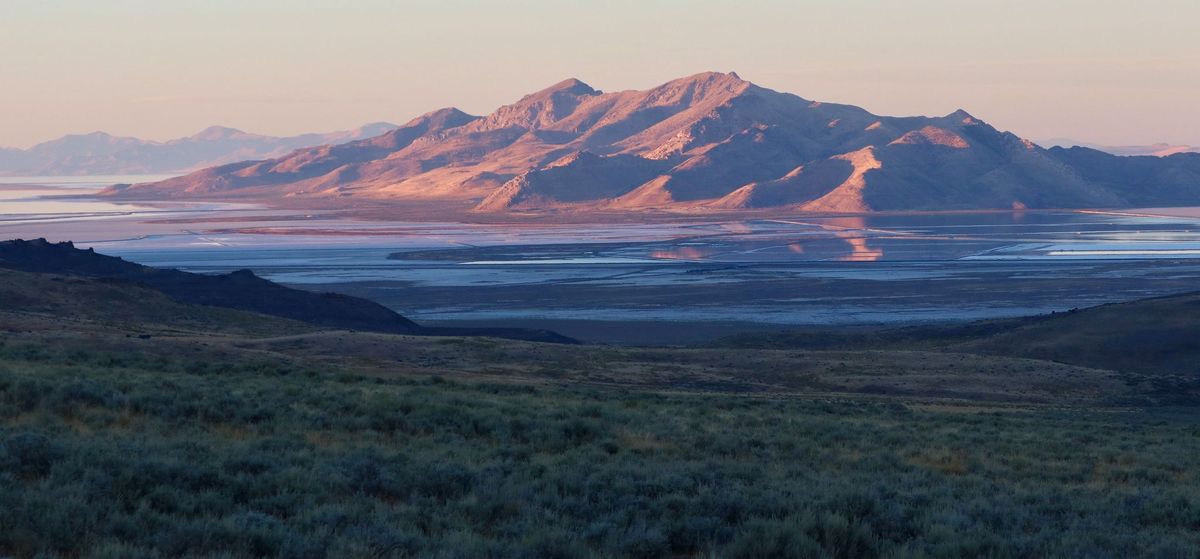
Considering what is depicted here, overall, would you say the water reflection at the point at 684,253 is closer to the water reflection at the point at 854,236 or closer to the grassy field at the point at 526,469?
the water reflection at the point at 854,236

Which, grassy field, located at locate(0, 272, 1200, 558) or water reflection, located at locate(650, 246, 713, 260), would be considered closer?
grassy field, located at locate(0, 272, 1200, 558)

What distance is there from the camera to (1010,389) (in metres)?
31.2

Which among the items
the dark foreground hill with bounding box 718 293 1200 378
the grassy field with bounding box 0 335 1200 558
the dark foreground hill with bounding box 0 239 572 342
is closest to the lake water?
the dark foreground hill with bounding box 0 239 572 342

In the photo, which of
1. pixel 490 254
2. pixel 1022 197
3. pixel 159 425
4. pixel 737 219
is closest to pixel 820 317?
pixel 490 254

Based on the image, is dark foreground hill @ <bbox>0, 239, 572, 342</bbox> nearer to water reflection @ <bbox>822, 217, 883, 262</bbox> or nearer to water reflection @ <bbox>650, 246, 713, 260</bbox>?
water reflection @ <bbox>650, 246, 713, 260</bbox>

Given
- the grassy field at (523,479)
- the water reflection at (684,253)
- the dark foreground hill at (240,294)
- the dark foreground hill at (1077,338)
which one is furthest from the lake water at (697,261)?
the grassy field at (523,479)

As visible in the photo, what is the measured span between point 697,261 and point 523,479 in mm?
73391

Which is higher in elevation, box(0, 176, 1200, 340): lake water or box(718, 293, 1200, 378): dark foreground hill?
box(0, 176, 1200, 340): lake water

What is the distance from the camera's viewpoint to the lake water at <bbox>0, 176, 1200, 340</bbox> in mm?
60062

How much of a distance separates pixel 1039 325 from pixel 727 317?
49.2ft

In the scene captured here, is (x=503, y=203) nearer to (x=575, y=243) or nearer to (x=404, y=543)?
(x=575, y=243)

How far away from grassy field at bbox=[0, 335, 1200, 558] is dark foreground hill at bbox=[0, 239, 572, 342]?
29634mm

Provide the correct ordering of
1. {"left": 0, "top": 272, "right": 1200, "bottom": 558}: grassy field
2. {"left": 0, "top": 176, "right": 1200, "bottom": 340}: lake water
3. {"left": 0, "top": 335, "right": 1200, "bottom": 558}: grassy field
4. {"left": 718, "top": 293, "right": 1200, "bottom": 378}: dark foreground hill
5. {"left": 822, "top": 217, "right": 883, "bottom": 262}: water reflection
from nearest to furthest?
{"left": 0, "top": 335, "right": 1200, "bottom": 558}: grassy field → {"left": 0, "top": 272, "right": 1200, "bottom": 558}: grassy field → {"left": 718, "top": 293, "right": 1200, "bottom": 378}: dark foreground hill → {"left": 0, "top": 176, "right": 1200, "bottom": 340}: lake water → {"left": 822, "top": 217, "right": 883, "bottom": 262}: water reflection

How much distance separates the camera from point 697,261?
83625 millimetres
